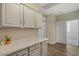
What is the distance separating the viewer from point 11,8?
155 centimetres

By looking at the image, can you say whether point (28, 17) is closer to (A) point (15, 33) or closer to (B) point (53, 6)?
(A) point (15, 33)

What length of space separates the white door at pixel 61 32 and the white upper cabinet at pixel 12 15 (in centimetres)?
419

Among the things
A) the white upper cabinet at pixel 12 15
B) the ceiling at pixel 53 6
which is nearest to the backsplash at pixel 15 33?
the white upper cabinet at pixel 12 15

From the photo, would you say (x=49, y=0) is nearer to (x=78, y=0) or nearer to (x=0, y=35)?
(x=78, y=0)

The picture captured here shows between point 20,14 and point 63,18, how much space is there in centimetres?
414

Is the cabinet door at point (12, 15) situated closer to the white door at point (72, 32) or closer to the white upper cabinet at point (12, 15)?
the white upper cabinet at point (12, 15)

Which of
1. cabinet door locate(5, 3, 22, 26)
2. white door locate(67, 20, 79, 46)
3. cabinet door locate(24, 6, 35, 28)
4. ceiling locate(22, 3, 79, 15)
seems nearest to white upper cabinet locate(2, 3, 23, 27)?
cabinet door locate(5, 3, 22, 26)

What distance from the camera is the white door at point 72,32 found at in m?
4.62

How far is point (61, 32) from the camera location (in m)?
5.62

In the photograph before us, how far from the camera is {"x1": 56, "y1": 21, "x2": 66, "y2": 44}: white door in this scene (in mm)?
5400

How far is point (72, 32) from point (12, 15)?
13.9ft

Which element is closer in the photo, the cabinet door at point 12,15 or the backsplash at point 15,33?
the cabinet door at point 12,15

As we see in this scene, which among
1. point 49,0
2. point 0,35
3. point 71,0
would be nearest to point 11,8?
point 0,35

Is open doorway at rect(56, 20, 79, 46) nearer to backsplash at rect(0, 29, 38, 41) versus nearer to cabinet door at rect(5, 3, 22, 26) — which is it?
backsplash at rect(0, 29, 38, 41)
